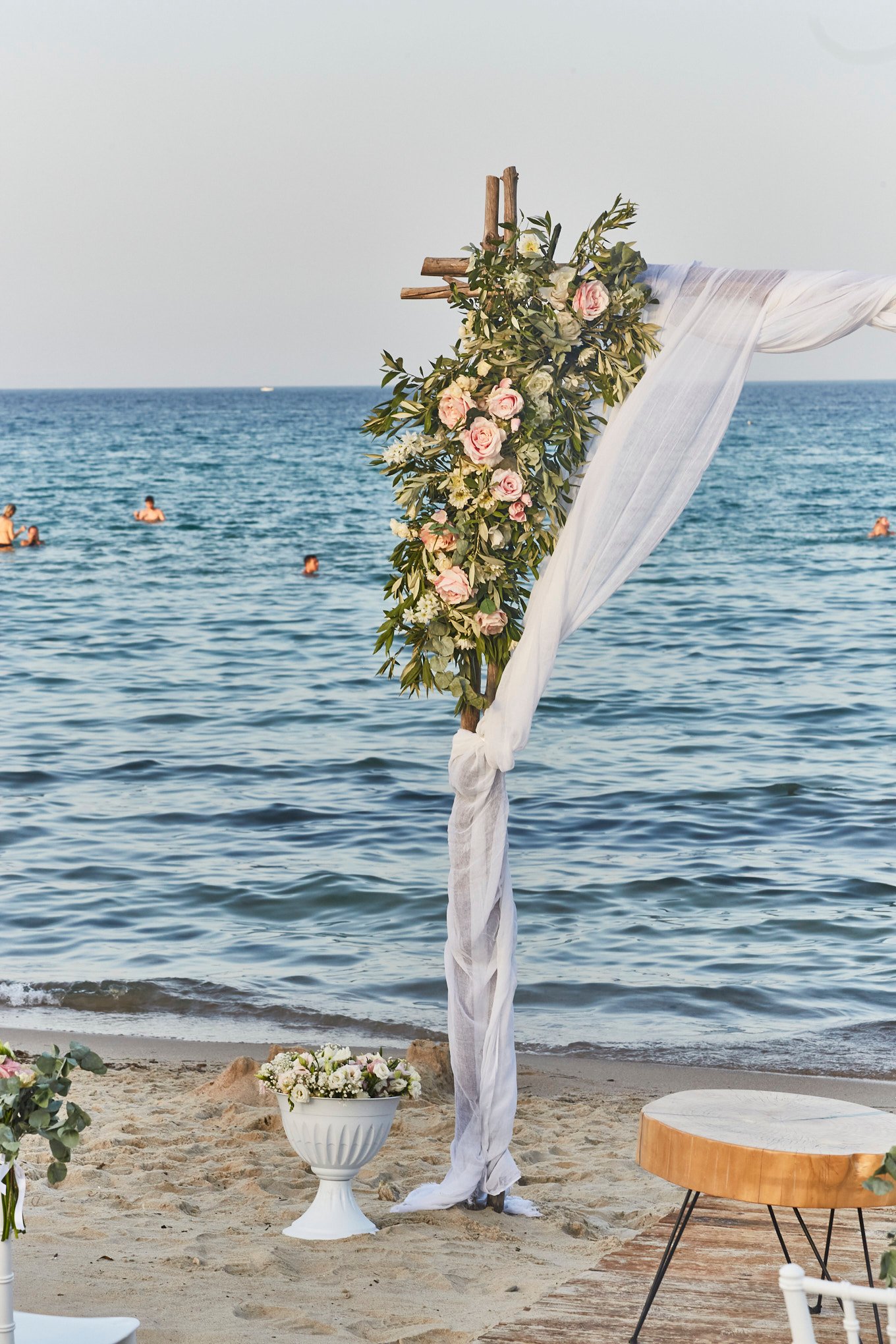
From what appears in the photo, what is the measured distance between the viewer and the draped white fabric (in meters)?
3.84

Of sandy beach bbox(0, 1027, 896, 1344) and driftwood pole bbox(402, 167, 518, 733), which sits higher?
driftwood pole bbox(402, 167, 518, 733)

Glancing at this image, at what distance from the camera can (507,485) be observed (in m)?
4.01

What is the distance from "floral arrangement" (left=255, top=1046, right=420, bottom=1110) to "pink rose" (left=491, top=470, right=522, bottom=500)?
161 centimetres

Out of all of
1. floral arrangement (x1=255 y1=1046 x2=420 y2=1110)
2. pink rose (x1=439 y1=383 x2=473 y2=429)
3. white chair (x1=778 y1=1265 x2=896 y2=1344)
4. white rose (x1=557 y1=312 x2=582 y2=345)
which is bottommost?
floral arrangement (x1=255 y1=1046 x2=420 y2=1110)

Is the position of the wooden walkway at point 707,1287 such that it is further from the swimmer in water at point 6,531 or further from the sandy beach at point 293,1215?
the swimmer in water at point 6,531

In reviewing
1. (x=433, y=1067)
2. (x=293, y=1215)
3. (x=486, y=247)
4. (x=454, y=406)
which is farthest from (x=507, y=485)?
(x=433, y=1067)

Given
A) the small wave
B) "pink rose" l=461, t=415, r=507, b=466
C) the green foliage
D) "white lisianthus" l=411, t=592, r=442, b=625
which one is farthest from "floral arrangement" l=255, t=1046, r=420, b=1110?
the small wave

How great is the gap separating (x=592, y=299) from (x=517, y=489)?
0.56 m

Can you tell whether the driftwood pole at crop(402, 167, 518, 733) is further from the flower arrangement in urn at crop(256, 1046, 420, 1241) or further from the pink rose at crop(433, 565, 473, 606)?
the flower arrangement in urn at crop(256, 1046, 420, 1241)

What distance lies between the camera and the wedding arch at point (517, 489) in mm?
3885

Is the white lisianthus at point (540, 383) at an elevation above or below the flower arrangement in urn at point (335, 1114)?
above

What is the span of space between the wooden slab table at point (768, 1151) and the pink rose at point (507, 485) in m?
1.67

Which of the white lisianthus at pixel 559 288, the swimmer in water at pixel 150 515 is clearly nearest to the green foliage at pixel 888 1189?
the white lisianthus at pixel 559 288

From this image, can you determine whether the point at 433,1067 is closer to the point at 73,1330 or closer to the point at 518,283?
the point at 73,1330
